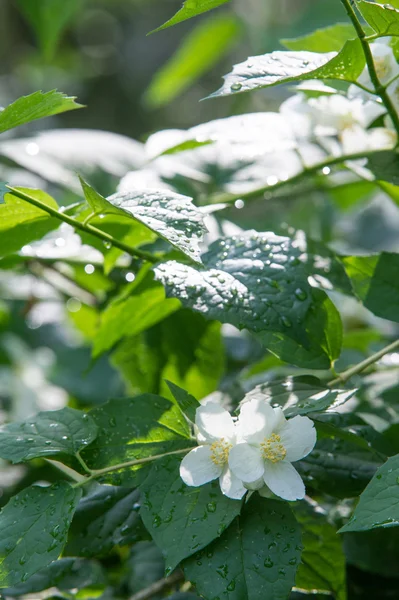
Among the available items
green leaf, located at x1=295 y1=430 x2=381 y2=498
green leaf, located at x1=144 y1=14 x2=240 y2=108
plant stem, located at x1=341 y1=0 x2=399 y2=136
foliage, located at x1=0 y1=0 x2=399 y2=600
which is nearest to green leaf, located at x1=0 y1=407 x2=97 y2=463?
foliage, located at x1=0 y1=0 x2=399 y2=600

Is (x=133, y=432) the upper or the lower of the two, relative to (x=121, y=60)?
upper

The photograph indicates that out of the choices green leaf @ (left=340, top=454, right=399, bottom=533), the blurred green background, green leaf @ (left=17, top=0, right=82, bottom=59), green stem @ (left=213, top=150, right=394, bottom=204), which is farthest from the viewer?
the blurred green background

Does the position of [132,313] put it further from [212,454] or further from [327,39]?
[327,39]

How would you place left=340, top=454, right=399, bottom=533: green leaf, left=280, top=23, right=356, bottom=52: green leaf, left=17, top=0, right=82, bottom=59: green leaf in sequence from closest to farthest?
left=340, top=454, right=399, bottom=533: green leaf < left=280, top=23, right=356, bottom=52: green leaf < left=17, top=0, right=82, bottom=59: green leaf

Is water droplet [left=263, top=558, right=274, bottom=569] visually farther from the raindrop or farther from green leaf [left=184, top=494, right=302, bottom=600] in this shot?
the raindrop

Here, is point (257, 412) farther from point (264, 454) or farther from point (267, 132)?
point (267, 132)

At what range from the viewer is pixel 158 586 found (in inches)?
29.8

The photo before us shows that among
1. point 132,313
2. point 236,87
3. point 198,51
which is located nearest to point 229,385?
point 132,313

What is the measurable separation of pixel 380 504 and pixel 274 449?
0.11 metres

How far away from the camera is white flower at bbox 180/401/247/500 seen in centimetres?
57

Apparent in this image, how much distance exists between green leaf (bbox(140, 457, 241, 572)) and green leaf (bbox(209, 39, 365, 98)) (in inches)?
13.7

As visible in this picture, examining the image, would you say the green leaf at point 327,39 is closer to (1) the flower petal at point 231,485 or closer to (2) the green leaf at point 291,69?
(2) the green leaf at point 291,69

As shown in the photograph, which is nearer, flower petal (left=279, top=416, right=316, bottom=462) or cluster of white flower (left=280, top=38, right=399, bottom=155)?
flower petal (left=279, top=416, right=316, bottom=462)

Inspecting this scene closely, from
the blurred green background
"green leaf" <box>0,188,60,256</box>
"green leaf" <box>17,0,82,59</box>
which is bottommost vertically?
the blurred green background
